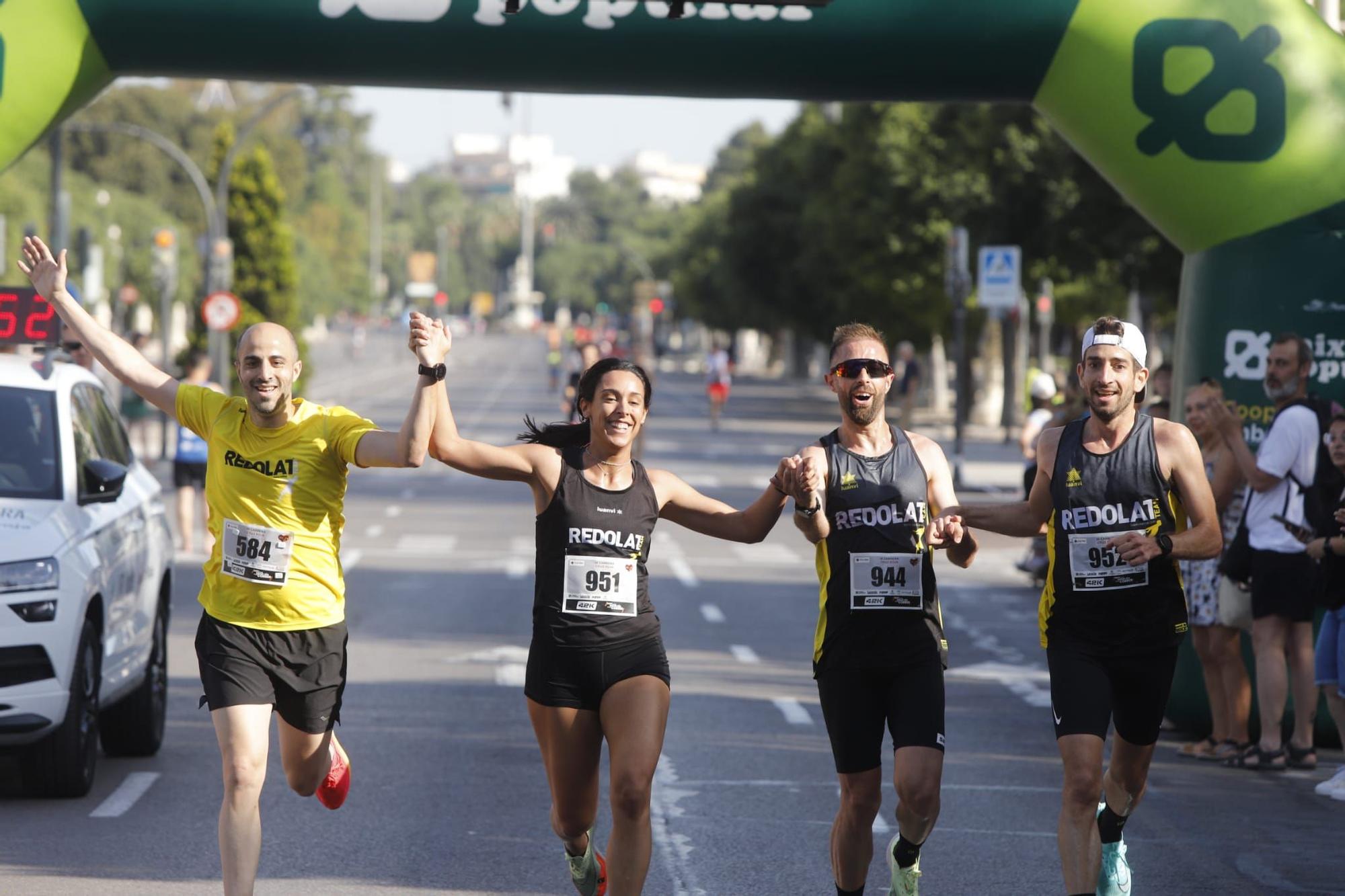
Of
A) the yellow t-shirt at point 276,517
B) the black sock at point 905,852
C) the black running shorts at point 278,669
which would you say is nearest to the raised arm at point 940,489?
the black sock at point 905,852

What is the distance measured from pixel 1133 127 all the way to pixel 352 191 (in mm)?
165413

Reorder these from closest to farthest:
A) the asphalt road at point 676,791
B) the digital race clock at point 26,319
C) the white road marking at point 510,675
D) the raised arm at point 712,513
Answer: the raised arm at point 712,513 < the asphalt road at point 676,791 < the digital race clock at point 26,319 < the white road marking at point 510,675

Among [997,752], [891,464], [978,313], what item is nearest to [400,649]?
[997,752]

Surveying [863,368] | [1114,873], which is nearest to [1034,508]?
[863,368]

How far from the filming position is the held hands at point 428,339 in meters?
6.51

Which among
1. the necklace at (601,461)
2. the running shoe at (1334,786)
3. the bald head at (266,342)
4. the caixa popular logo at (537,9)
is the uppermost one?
the caixa popular logo at (537,9)

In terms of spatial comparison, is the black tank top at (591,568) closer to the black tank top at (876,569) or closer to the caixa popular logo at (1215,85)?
the black tank top at (876,569)

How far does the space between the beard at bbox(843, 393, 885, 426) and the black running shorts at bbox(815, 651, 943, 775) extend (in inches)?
30.5

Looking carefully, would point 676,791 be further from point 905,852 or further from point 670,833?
point 905,852

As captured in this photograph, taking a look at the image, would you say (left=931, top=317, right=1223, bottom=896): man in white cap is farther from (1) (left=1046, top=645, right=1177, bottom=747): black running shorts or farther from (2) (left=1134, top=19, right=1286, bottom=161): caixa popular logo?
(2) (left=1134, top=19, right=1286, bottom=161): caixa popular logo

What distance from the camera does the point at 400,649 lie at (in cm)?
1412

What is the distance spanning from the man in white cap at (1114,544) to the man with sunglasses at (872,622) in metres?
0.29

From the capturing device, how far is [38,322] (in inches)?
404

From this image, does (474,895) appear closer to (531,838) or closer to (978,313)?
(531,838)
